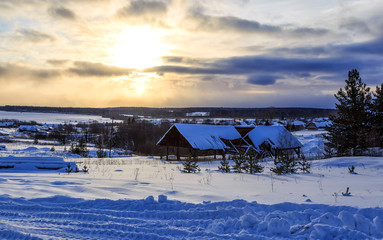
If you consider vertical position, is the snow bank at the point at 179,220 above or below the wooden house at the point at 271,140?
above

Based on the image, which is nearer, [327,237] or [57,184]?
[327,237]

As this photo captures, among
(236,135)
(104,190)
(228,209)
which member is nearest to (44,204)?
(104,190)

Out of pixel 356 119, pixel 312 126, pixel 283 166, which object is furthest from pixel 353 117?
pixel 312 126

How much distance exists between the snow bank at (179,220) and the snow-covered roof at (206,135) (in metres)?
23.1

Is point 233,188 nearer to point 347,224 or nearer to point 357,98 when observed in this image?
point 347,224

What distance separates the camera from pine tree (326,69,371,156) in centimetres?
3050

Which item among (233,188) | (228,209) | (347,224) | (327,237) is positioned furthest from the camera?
(233,188)

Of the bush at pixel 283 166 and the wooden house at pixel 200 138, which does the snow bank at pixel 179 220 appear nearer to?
the bush at pixel 283 166

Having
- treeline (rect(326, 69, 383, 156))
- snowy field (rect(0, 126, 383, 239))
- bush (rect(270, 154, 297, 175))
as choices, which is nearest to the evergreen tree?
treeline (rect(326, 69, 383, 156))

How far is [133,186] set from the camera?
8531 mm

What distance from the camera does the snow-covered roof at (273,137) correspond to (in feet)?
110

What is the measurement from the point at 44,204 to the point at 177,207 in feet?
9.30

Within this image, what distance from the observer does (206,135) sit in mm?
32062

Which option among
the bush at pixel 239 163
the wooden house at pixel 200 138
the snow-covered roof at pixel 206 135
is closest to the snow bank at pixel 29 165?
the bush at pixel 239 163
